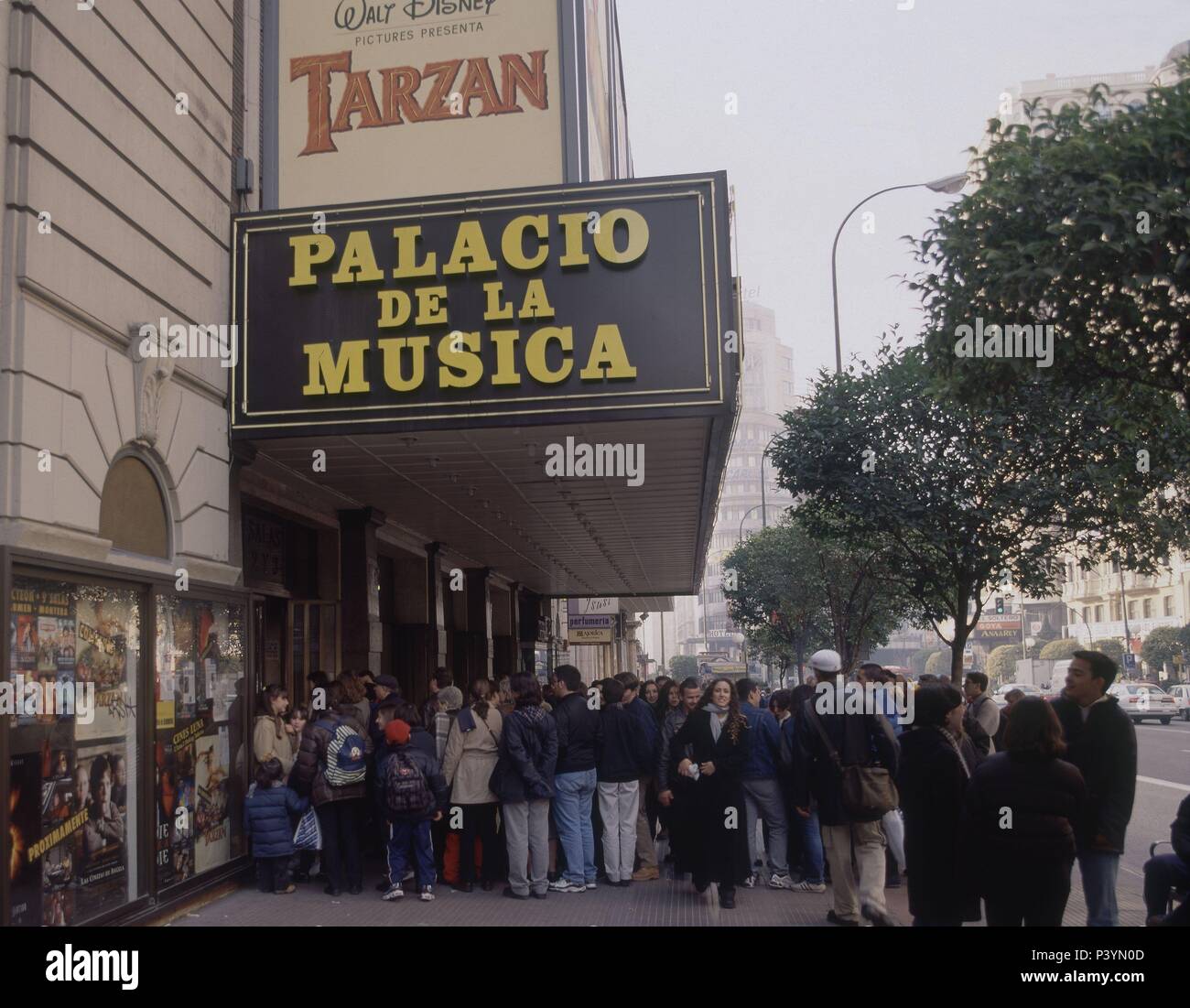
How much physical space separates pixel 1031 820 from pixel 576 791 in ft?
17.8

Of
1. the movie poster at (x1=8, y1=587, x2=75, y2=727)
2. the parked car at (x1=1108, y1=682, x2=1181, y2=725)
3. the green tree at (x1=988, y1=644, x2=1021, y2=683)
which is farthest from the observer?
the green tree at (x1=988, y1=644, x2=1021, y2=683)

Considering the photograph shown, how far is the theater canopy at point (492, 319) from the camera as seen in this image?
10047 millimetres

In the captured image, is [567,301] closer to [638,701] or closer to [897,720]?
[638,701]

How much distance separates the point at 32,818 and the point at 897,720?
7.14 meters

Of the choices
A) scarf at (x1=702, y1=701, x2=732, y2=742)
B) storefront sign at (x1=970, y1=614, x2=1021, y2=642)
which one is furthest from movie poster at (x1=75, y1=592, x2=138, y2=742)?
storefront sign at (x1=970, y1=614, x2=1021, y2=642)

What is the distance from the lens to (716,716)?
953 centimetres

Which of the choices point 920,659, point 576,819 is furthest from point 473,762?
point 920,659

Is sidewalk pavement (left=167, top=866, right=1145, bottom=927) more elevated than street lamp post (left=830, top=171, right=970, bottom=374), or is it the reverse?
street lamp post (left=830, top=171, right=970, bottom=374)

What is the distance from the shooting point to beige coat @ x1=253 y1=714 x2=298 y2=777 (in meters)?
9.90

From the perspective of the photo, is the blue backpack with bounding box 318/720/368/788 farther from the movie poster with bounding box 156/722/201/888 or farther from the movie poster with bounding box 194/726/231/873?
the movie poster with bounding box 156/722/201/888

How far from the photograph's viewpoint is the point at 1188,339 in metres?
8.77

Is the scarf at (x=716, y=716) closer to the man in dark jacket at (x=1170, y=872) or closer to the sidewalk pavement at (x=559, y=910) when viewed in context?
the sidewalk pavement at (x=559, y=910)

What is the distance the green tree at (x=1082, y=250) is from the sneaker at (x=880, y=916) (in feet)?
14.5

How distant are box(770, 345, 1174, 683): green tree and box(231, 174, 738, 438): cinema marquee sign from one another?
7707 millimetres
